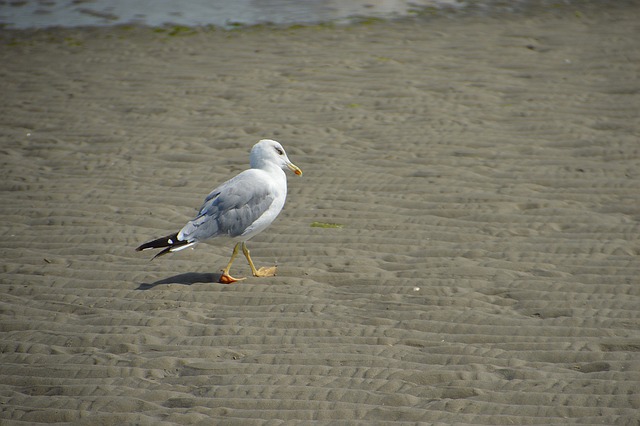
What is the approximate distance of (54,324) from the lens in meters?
5.98

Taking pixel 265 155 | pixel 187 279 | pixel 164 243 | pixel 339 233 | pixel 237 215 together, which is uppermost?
pixel 265 155

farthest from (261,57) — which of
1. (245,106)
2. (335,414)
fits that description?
(335,414)

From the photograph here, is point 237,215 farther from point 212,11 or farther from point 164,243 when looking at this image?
point 212,11

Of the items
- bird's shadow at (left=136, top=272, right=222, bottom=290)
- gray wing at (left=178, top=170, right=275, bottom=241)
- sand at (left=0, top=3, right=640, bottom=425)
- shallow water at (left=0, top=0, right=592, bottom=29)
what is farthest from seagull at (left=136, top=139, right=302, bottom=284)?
shallow water at (left=0, top=0, right=592, bottom=29)

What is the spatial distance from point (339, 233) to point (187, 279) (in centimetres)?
150

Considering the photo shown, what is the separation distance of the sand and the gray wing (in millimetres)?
440

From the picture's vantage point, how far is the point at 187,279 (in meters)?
6.66

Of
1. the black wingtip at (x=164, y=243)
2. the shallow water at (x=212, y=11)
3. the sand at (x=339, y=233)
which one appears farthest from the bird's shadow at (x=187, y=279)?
the shallow water at (x=212, y=11)

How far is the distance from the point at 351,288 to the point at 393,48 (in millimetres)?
7090

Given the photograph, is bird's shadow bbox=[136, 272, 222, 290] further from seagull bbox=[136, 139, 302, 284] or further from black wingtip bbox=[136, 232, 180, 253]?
black wingtip bbox=[136, 232, 180, 253]

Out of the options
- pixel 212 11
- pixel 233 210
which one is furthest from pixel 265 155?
pixel 212 11

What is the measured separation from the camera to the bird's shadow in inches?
258

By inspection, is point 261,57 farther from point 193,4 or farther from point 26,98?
point 193,4

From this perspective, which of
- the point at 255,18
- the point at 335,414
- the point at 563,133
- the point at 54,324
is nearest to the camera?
the point at 335,414
